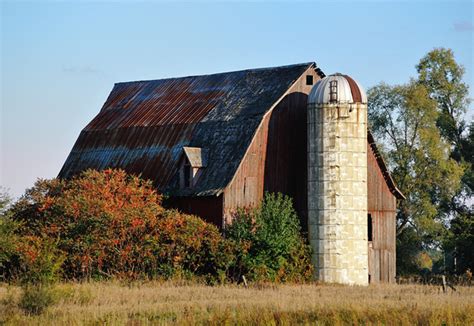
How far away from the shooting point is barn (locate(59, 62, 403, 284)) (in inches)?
1805

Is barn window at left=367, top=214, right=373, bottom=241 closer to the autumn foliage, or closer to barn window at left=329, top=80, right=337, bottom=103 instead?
the autumn foliage

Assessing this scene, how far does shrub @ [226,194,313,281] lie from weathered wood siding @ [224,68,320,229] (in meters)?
0.87

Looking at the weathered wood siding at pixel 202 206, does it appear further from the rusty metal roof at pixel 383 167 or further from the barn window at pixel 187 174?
the rusty metal roof at pixel 383 167

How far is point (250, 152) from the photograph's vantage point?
46.0 meters

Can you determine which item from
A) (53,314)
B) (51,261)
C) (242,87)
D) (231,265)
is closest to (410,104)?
(242,87)

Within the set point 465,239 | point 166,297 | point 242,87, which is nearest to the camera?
point 166,297

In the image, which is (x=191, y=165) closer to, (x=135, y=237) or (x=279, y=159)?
(x=279, y=159)

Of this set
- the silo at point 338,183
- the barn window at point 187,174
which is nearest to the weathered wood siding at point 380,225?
the silo at point 338,183

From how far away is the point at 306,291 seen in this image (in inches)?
1522

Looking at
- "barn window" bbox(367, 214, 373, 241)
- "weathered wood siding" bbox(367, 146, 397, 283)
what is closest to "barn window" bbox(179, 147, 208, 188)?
"weathered wood siding" bbox(367, 146, 397, 283)

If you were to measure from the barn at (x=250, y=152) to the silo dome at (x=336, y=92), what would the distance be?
60 millimetres

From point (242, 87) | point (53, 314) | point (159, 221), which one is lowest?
point (53, 314)

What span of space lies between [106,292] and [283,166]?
1368 centimetres

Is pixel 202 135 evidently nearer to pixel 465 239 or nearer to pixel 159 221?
pixel 159 221
